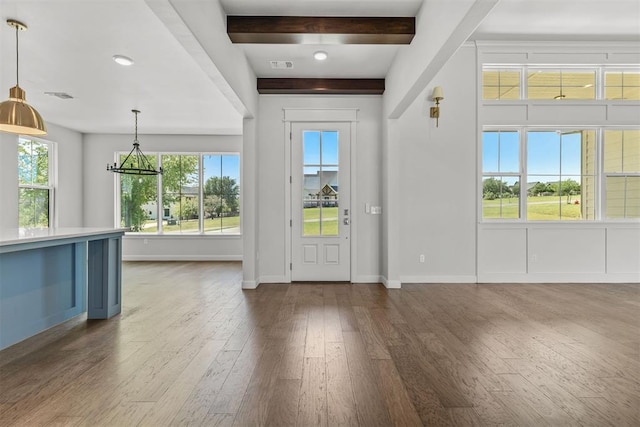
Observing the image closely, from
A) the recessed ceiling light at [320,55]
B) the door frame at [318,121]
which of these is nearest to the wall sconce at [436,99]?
the door frame at [318,121]

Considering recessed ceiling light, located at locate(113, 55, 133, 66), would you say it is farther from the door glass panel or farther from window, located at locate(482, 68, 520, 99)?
window, located at locate(482, 68, 520, 99)

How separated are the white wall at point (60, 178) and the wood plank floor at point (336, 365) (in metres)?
4.05

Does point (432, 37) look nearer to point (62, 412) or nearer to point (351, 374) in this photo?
point (351, 374)

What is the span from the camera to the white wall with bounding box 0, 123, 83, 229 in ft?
19.6

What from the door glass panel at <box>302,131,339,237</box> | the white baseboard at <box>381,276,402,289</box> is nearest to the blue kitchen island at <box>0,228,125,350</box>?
the door glass panel at <box>302,131,339,237</box>

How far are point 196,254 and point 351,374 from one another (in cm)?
636

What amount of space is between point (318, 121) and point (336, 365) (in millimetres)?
3763

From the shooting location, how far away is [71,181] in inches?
295

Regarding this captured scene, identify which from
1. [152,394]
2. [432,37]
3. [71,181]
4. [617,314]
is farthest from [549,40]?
[71,181]

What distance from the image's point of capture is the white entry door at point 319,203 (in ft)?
17.3

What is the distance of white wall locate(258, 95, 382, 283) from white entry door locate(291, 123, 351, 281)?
169 millimetres

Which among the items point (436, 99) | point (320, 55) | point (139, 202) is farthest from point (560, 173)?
point (139, 202)

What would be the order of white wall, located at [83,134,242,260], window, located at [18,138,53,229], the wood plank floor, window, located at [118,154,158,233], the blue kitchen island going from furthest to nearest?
window, located at [118,154,158,233] → white wall, located at [83,134,242,260] → window, located at [18,138,53,229] → the blue kitchen island → the wood plank floor

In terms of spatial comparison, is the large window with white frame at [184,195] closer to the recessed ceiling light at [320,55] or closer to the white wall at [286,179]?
the white wall at [286,179]
